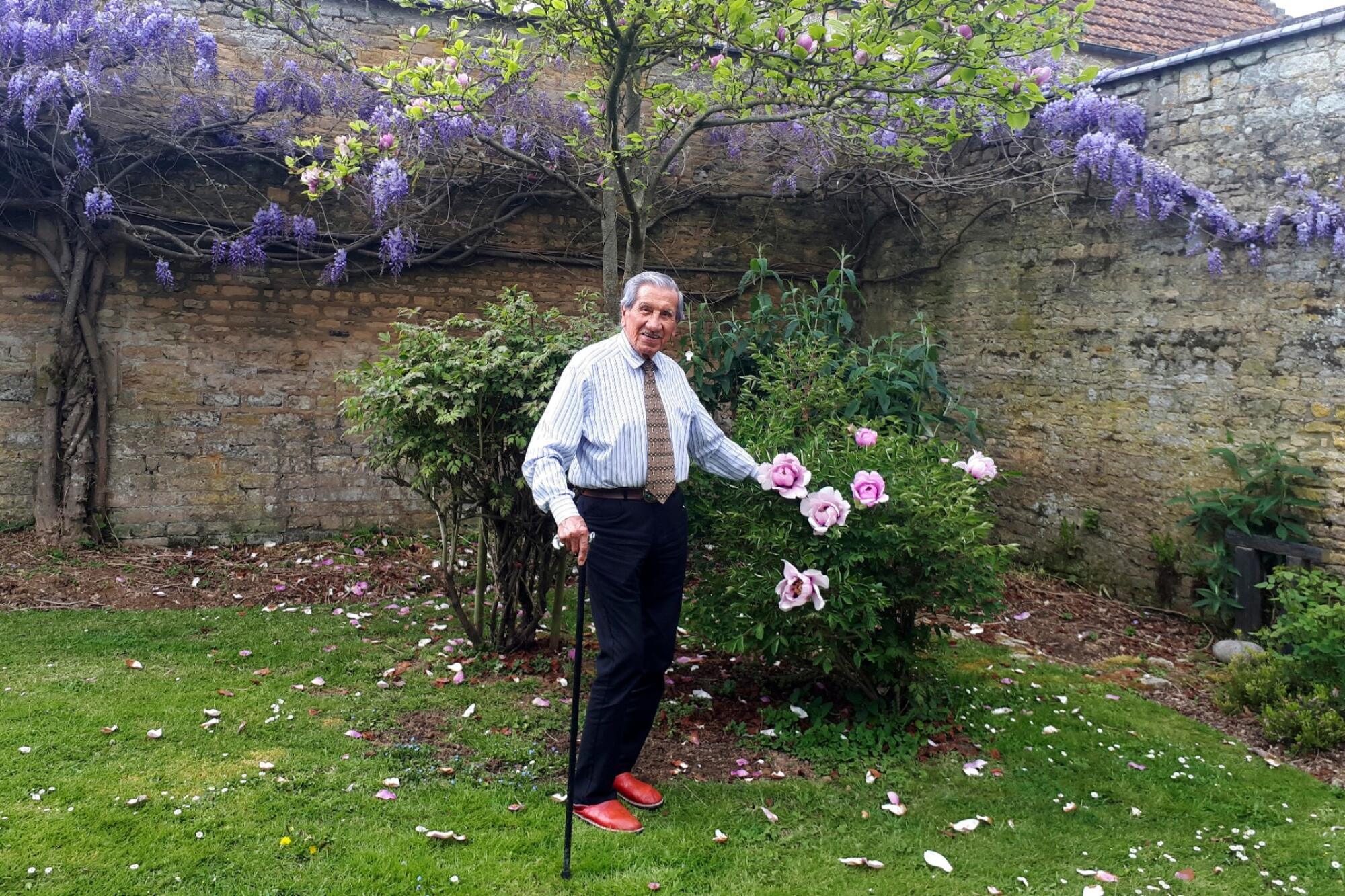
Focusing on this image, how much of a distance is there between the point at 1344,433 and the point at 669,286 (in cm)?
437

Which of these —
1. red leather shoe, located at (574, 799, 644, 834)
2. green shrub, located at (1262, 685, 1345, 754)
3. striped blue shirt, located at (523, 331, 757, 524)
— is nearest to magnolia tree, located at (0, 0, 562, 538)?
striped blue shirt, located at (523, 331, 757, 524)

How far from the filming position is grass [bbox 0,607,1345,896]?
270 centimetres

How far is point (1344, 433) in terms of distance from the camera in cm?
512

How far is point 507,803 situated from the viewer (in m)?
3.13

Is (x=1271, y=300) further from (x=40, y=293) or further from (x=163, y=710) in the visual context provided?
(x=40, y=293)

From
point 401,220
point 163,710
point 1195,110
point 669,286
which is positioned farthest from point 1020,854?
point 401,220

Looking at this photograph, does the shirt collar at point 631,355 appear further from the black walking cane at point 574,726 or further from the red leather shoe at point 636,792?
the red leather shoe at point 636,792

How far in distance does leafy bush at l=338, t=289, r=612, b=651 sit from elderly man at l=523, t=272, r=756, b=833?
957 millimetres

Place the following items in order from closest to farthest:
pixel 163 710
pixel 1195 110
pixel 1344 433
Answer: pixel 163 710, pixel 1344 433, pixel 1195 110

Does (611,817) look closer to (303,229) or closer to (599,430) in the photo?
(599,430)

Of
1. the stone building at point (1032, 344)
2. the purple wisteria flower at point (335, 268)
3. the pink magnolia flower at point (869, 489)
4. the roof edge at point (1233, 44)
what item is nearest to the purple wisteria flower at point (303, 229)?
the purple wisteria flower at point (335, 268)

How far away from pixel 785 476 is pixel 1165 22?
28.8 feet

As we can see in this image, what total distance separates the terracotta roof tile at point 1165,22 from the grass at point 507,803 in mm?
7314

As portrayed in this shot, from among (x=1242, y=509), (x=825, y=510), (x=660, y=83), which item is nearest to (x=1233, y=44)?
(x=1242, y=509)
